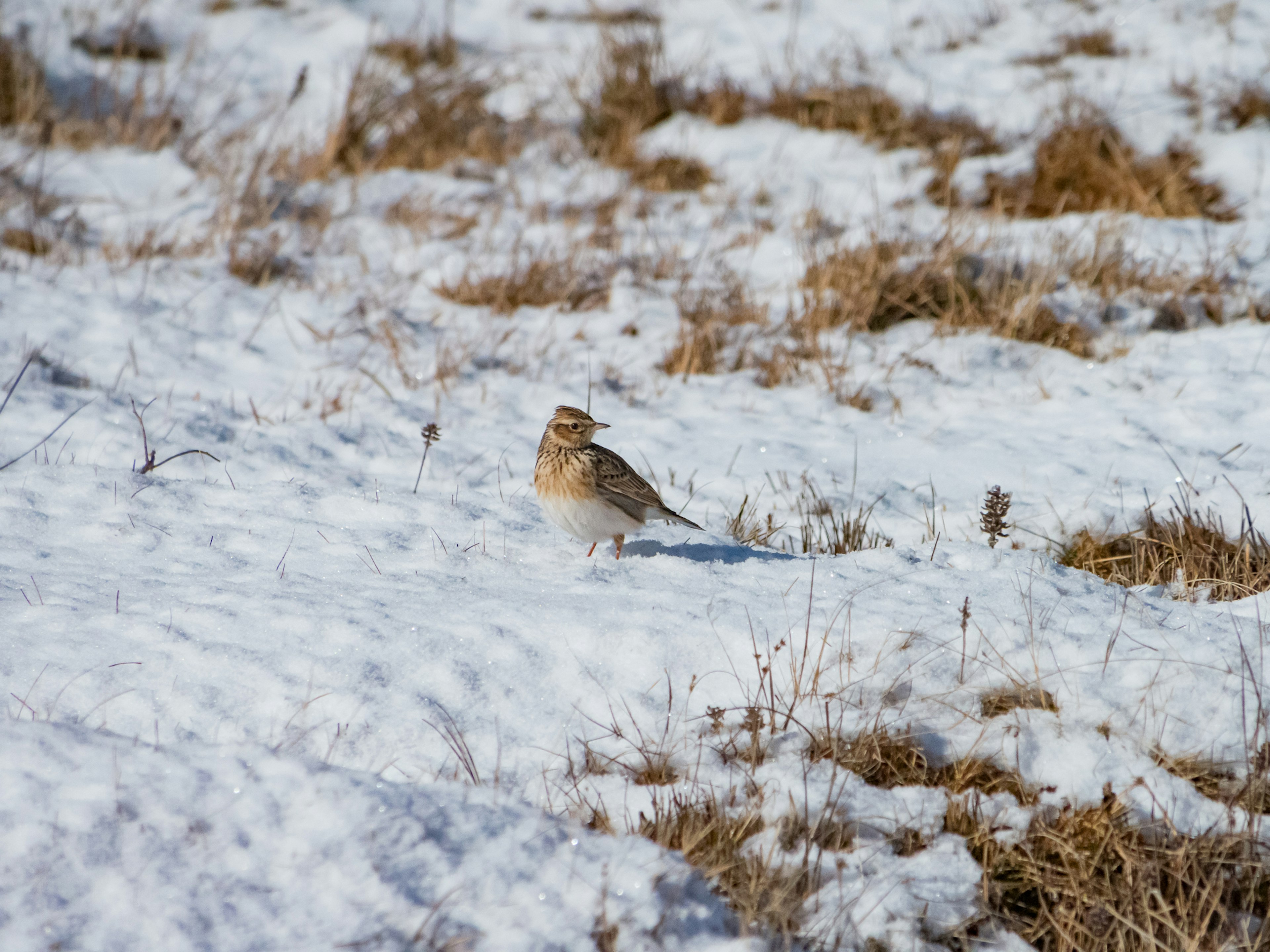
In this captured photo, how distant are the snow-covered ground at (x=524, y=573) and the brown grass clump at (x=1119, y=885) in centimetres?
8

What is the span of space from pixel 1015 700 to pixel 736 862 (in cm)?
94

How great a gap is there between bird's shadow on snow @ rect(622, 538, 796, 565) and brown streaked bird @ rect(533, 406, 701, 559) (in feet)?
0.23

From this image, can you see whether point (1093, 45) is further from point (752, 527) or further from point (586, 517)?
point (586, 517)

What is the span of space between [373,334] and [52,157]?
151 inches

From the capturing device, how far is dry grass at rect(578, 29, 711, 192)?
821cm

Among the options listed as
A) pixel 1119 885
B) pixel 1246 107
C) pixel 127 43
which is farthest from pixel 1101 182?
pixel 127 43

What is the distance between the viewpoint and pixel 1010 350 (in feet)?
19.4

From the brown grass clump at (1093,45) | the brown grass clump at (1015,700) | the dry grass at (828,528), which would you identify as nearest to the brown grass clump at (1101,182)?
the brown grass clump at (1093,45)

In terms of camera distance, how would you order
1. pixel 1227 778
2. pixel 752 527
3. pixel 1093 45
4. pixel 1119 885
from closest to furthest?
pixel 1119 885, pixel 1227 778, pixel 752 527, pixel 1093 45

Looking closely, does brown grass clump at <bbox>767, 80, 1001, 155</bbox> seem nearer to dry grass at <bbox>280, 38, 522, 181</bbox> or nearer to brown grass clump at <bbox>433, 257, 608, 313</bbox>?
dry grass at <bbox>280, 38, 522, 181</bbox>

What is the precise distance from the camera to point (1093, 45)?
354 inches

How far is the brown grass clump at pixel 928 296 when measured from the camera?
6.00 metres

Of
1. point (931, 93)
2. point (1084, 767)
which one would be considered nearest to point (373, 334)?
point (1084, 767)

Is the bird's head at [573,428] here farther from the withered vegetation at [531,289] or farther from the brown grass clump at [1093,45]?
the brown grass clump at [1093,45]
